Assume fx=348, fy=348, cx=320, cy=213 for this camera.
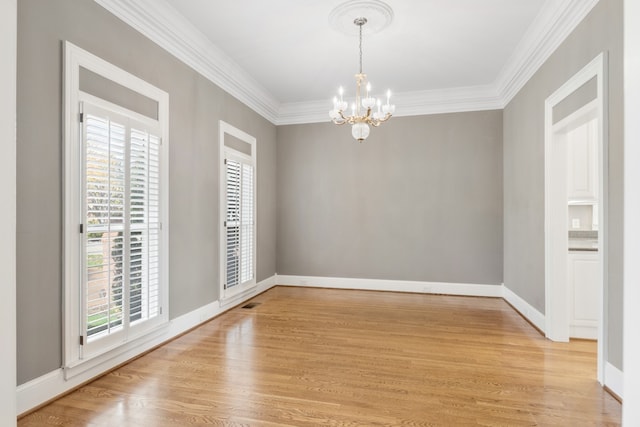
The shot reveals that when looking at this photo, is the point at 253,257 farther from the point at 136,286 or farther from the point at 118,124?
the point at 118,124

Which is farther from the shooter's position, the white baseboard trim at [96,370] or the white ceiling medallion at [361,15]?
the white ceiling medallion at [361,15]

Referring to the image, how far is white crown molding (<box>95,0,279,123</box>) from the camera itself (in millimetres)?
3051

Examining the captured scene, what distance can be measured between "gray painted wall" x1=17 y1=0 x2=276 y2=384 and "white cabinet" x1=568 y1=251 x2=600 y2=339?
3989 millimetres

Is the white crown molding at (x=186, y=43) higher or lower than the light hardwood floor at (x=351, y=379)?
higher

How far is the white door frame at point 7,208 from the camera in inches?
57.7

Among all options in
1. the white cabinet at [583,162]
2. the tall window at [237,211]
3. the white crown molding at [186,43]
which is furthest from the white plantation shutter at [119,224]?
the white cabinet at [583,162]

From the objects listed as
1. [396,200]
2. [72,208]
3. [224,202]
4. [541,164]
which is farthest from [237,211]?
[541,164]

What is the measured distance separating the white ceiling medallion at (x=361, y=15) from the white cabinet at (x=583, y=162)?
2489 mm

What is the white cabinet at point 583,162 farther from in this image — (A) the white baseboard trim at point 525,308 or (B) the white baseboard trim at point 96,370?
(B) the white baseboard trim at point 96,370

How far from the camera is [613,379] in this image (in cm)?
246

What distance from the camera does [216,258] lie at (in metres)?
4.40

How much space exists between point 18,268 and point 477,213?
555cm

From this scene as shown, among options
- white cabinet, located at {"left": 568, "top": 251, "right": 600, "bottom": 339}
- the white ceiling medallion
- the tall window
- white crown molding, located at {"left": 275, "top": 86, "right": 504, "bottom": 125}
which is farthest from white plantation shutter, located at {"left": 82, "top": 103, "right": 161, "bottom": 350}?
white cabinet, located at {"left": 568, "top": 251, "right": 600, "bottom": 339}

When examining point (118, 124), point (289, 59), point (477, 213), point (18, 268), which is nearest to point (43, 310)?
point (18, 268)
